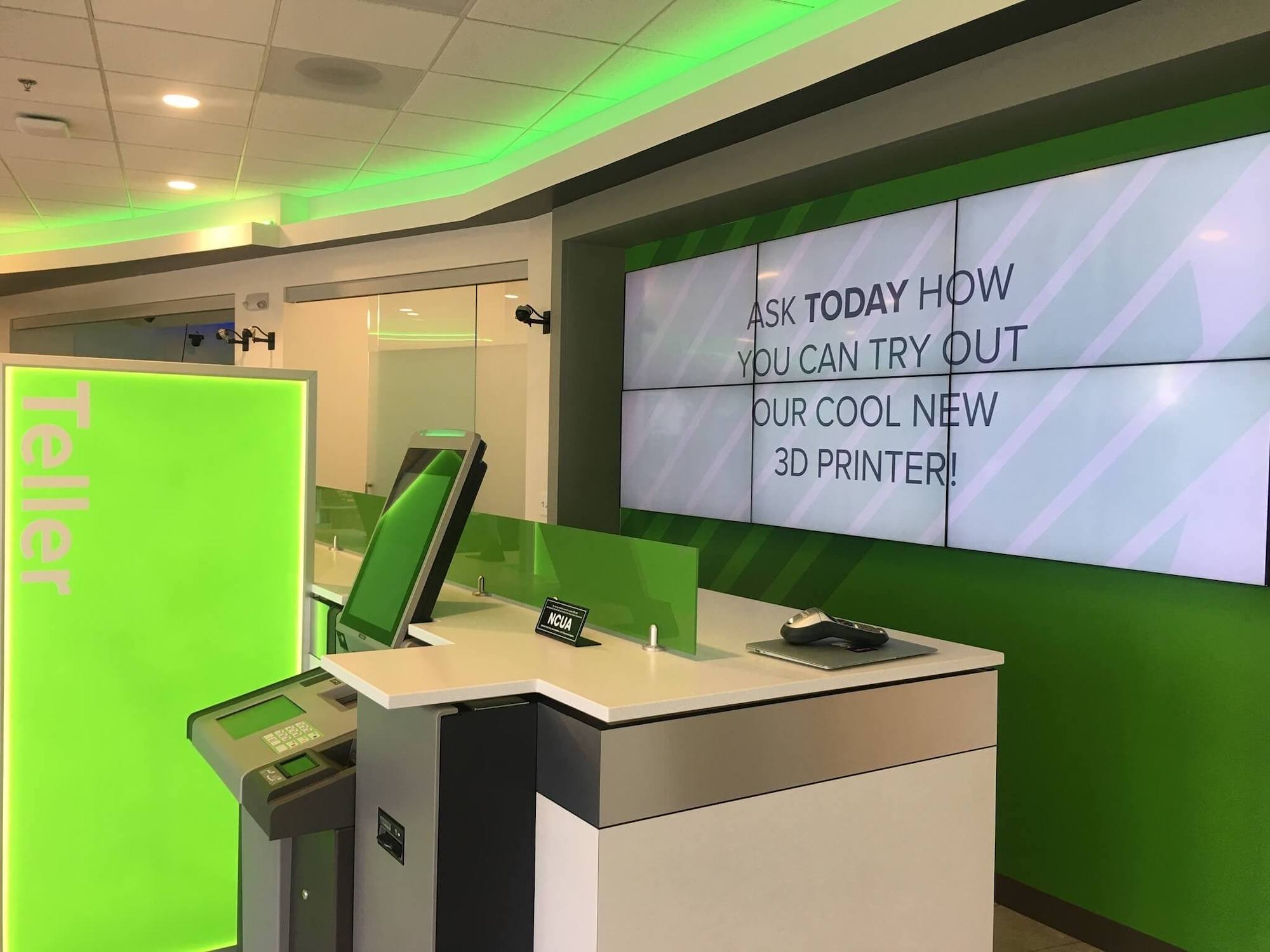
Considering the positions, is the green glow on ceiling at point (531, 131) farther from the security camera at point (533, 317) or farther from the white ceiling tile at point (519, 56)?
the security camera at point (533, 317)

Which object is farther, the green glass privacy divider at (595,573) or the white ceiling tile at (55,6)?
the white ceiling tile at (55,6)

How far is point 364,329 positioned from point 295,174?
5.62 feet

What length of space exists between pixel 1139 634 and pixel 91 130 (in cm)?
579

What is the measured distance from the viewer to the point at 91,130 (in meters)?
5.71

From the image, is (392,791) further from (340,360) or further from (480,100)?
(340,360)

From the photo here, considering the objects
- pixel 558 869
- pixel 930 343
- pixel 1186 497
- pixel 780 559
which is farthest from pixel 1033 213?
pixel 558 869

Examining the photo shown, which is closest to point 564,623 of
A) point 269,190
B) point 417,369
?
Answer: point 417,369

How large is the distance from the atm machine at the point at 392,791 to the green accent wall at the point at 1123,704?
236 centimetres

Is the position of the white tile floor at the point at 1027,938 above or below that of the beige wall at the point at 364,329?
below

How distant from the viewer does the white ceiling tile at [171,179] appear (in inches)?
267

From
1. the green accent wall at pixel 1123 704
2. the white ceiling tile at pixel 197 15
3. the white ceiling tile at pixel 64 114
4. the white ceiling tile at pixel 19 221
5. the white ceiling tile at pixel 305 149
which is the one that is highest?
the white ceiling tile at pixel 19 221

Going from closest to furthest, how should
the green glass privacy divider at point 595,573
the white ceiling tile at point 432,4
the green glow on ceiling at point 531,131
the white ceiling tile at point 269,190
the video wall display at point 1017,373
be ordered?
the green glass privacy divider at point 595,573, the video wall display at point 1017,373, the white ceiling tile at point 432,4, the green glow on ceiling at point 531,131, the white ceiling tile at point 269,190

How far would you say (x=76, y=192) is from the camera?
7344mm

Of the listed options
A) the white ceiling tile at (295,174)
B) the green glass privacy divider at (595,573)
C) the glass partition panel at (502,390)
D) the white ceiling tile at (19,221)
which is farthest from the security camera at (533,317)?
the white ceiling tile at (19,221)
